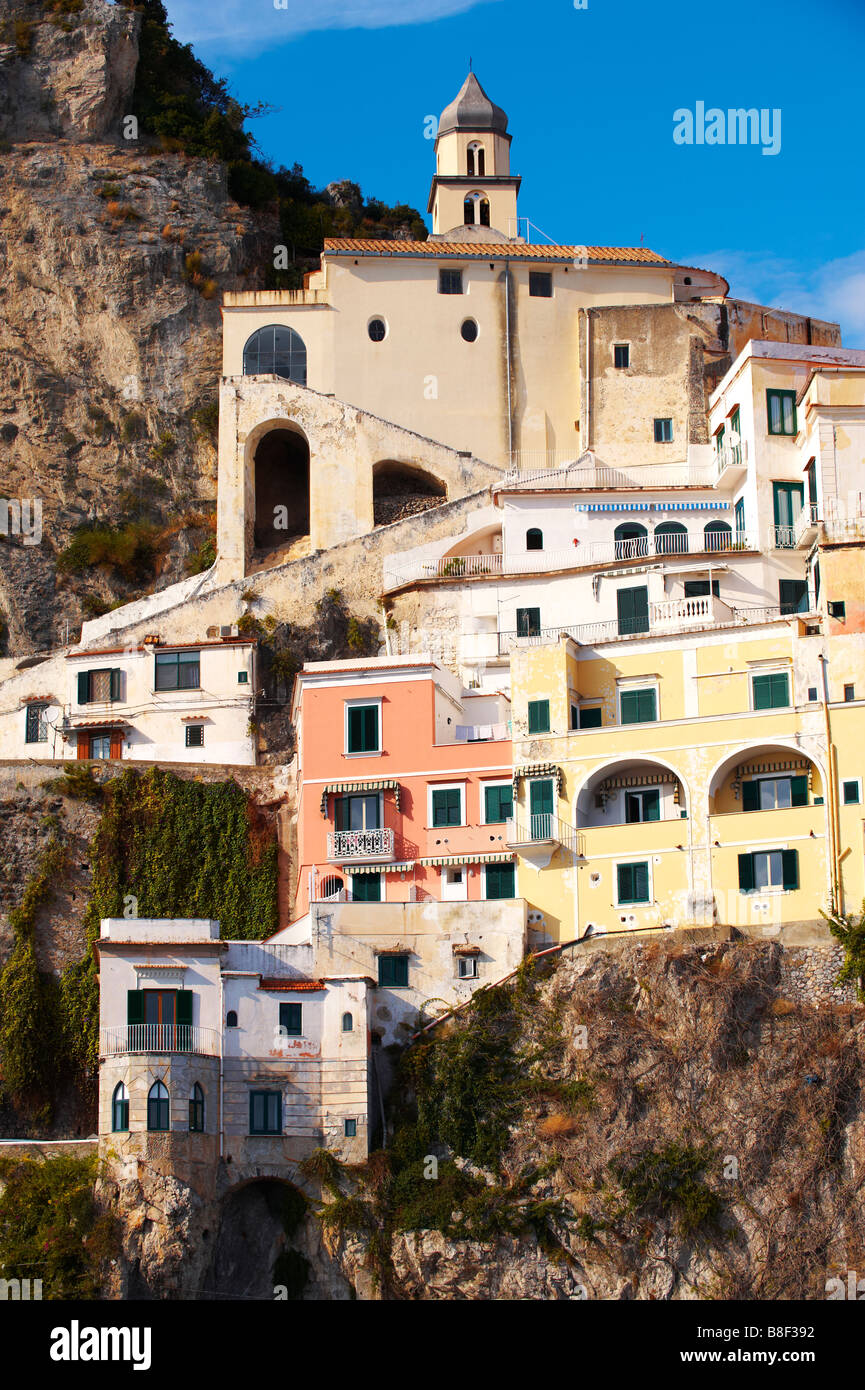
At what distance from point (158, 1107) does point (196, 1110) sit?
0.92 meters

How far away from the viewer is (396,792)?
194ft

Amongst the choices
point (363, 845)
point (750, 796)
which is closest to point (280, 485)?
point (363, 845)

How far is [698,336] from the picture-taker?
75.6 metres

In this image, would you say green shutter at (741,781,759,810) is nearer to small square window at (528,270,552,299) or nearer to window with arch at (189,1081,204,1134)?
window with arch at (189,1081,204,1134)

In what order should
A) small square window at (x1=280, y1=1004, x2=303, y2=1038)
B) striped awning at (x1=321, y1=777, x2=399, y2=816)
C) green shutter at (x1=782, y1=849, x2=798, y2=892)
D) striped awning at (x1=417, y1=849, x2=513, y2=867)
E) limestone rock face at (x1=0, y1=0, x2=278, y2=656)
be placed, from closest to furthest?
1. small square window at (x1=280, y1=1004, x2=303, y2=1038)
2. green shutter at (x1=782, y1=849, x2=798, y2=892)
3. striped awning at (x1=417, y1=849, x2=513, y2=867)
4. striped awning at (x1=321, y1=777, x2=399, y2=816)
5. limestone rock face at (x1=0, y1=0, x2=278, y2=656)

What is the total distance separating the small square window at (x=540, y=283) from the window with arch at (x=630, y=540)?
1250 centimetres

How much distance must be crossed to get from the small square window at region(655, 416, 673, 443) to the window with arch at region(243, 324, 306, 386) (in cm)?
1179

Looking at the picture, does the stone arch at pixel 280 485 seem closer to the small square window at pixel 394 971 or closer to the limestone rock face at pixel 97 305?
the limestone rock face at pixel 97 305

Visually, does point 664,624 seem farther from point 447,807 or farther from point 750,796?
point 447,807

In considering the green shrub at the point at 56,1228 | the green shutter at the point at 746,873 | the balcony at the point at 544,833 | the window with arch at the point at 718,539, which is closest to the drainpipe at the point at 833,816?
the green shutter at the point at 746,873

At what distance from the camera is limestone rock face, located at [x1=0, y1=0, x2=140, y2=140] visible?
81.6 m

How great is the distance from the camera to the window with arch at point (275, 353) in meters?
75.6

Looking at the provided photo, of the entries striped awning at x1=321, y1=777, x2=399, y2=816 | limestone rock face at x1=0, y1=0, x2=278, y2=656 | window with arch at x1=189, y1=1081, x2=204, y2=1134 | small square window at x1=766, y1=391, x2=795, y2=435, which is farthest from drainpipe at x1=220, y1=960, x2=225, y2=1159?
small square window at x1=766, y1=391, x2=795, y2=435
